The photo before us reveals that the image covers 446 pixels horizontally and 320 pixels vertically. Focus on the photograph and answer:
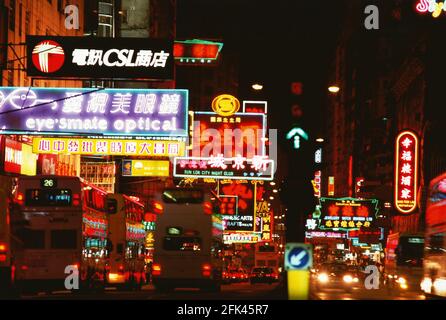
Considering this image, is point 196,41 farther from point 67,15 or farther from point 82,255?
point 67,15

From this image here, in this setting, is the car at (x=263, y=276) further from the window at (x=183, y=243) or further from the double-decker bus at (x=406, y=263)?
the window at (x=183, y=243)

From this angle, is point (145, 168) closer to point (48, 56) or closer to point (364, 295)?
point (48, 56)

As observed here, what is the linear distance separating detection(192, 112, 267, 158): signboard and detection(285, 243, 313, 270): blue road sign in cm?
2555

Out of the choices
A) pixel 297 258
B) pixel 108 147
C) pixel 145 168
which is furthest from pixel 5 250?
pixel 145 168

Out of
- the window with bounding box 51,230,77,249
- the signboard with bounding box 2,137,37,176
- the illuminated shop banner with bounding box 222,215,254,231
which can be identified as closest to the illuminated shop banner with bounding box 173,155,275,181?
the signboard with bounding box 2,137,37,176

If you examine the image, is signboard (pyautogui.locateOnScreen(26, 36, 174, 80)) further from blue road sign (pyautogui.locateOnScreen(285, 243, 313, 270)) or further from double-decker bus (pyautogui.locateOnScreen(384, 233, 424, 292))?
blue road sign (pyautogui.locateOnScreen(285, 243, 313, 270))

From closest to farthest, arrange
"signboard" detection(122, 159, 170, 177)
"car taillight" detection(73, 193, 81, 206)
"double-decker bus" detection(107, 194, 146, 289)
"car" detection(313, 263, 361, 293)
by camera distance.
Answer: "car taillight" detection(73, 193, 81, 206)
"double-decker bus" detection(107, 194, 146, 289)
"signboard" detection(122, 159, 170, 177)
"car" detection(313, 263, 361, 293)

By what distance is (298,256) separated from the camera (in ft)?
65.5

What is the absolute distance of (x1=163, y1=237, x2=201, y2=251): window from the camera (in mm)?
37625

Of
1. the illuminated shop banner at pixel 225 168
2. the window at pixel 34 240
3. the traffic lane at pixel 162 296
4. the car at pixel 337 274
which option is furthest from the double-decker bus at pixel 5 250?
the car at pixel 337 274

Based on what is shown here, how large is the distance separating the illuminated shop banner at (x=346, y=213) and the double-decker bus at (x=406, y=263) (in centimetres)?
2254

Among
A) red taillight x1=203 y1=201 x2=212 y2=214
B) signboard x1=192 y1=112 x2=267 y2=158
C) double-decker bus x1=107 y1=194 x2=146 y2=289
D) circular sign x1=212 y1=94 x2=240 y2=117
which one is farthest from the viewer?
circular sign x1=212 y1=94 x2=240 y2=117

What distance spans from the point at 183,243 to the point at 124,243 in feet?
12.5
